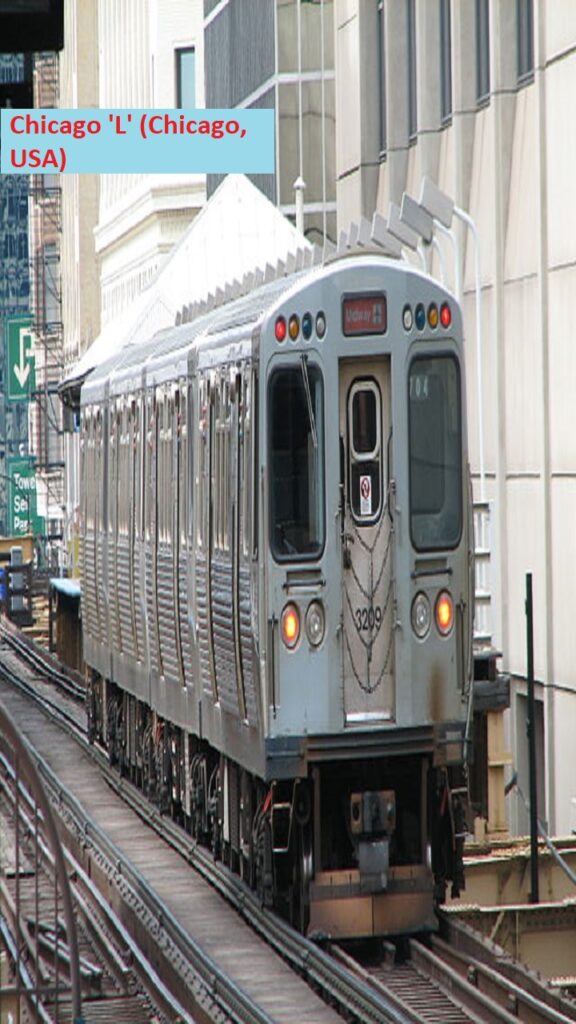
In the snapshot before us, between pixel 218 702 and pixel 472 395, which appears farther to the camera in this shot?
pixel 472 395

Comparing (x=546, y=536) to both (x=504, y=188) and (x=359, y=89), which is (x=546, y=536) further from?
(x=359, y=89)

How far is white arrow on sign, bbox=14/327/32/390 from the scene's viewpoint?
8925 centimetres

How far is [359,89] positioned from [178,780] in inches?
555

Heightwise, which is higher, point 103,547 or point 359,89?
point 359,89

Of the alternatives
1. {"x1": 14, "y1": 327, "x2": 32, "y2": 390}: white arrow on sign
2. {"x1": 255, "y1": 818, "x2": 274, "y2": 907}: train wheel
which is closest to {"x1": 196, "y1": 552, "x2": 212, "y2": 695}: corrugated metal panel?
{"x1": 255, "y1": 818, "x2": 274, "y2": 907}: train wheel

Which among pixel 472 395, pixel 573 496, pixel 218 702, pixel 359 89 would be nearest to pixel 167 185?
pixel 359 89

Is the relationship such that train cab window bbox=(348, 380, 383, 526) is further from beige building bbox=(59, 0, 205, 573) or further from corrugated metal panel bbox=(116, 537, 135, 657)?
beige building bbox=(59, 0, 205, 573)

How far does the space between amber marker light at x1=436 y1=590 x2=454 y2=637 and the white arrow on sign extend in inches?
2959

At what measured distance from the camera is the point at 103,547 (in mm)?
22734

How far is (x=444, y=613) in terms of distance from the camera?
14.2m

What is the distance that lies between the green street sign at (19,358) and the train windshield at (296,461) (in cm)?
7471

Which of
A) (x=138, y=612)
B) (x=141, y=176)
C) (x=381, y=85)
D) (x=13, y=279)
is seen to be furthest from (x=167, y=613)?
(x=13, y=279)
